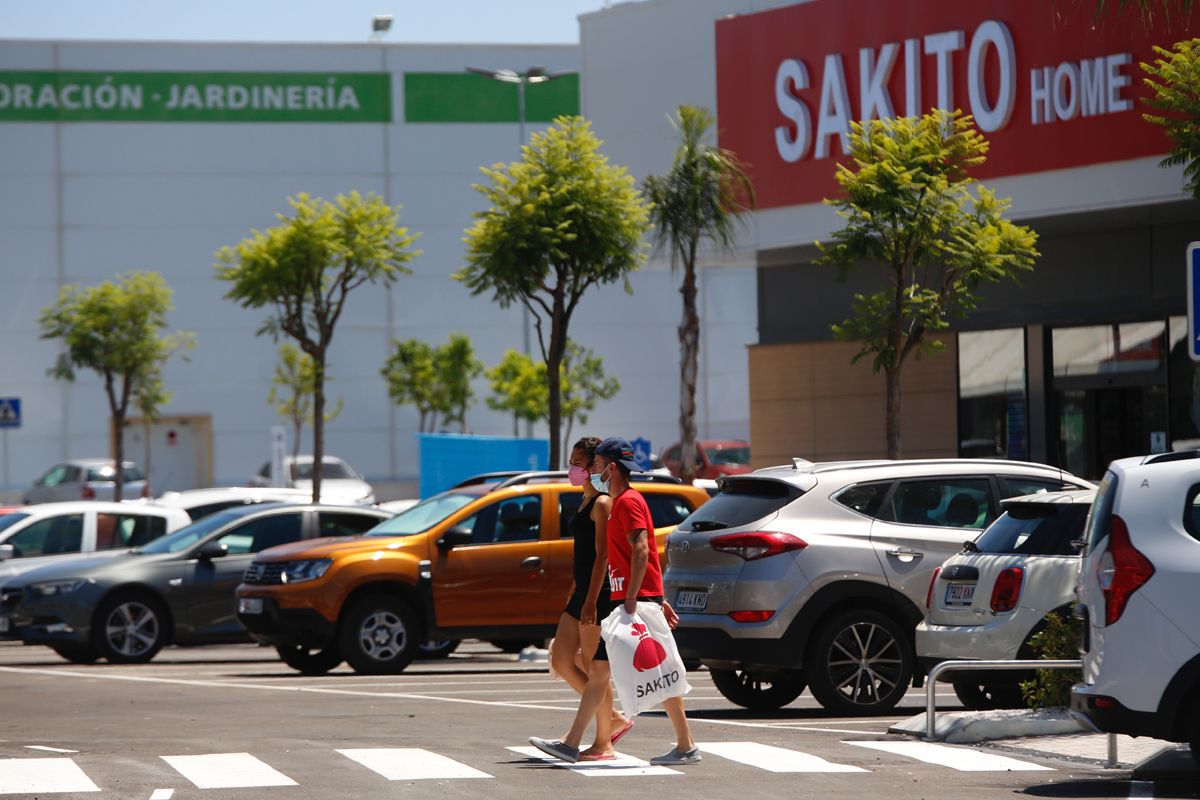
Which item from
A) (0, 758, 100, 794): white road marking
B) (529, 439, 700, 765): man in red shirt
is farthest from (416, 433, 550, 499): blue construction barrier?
(529, 439, 700, 765): man in red shirt

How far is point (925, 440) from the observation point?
94.0 ft

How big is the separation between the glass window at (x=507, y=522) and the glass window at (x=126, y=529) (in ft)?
20.1

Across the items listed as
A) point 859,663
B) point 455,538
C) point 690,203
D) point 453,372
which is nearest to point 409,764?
point 859,663

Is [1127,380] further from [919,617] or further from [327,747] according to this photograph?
[327,747]

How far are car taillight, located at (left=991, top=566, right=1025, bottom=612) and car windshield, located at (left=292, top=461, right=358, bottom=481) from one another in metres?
39.0

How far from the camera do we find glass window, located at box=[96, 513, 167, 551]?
21.9 m

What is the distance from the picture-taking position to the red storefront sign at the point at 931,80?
23.2m

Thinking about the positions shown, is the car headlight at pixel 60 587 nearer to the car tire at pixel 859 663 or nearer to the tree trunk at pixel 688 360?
the car tire at pixel 859 663

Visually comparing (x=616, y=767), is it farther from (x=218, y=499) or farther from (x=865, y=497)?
(x=218, y=499)

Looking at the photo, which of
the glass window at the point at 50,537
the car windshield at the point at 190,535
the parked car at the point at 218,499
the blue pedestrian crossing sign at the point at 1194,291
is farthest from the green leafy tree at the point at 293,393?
the blue pedestrian crossing sign at the point at 1194,291

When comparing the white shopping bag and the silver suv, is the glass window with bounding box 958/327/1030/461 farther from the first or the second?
the white shopping bag

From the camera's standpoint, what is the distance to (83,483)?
48.4 metres

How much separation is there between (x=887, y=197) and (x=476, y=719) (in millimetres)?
9443

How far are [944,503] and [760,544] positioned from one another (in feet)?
5.01
